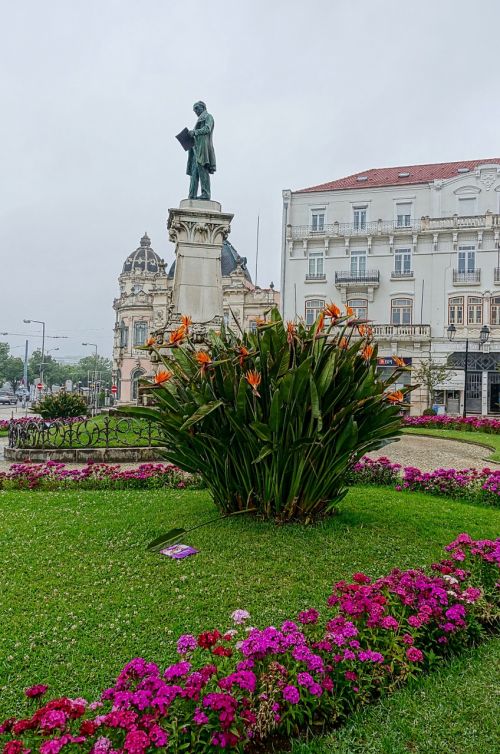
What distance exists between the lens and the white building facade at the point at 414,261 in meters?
36.2

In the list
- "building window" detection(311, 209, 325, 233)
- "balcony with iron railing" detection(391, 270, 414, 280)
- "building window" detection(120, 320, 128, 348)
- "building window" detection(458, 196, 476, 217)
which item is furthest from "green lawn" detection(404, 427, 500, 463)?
"building window" detection(120, 320, 128, 348)

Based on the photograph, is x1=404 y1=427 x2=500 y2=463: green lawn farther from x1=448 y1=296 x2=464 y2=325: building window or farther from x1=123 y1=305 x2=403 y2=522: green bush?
x1=448 y1=296 x2=464 y2=325: building window

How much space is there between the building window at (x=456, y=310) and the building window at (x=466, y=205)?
5.74 metres

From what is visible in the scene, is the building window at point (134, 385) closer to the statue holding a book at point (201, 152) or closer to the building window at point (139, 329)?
the building window at point (139, 329)

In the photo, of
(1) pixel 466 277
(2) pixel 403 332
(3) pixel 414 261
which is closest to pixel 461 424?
(2) pixel 403 332

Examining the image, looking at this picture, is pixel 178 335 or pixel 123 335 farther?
pixel 123 335

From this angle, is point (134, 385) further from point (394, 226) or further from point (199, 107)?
point (199, 107)

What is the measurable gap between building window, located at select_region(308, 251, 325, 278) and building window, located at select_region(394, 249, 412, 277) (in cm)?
504

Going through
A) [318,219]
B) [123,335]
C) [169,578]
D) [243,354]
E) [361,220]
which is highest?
[318,219]

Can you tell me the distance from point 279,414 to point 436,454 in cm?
1009

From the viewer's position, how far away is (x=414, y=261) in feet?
125

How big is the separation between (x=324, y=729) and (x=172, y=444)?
3.59 meters

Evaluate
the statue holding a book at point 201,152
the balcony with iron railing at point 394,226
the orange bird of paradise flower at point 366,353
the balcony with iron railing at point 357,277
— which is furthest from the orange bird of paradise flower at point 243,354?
the balcony with iron railing at point 394,226

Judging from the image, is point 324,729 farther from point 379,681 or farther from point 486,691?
point 486,691
